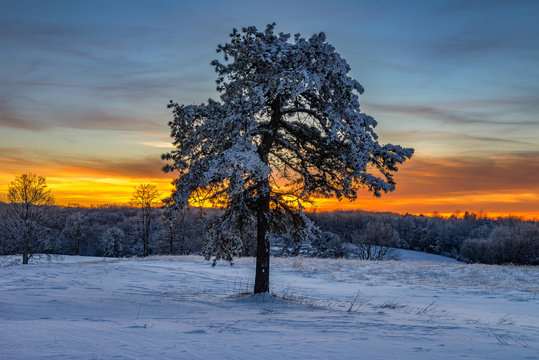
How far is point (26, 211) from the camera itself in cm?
3788

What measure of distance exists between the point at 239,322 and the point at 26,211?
1484 inches

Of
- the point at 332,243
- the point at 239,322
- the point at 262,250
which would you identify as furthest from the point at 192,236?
the point at 239,322

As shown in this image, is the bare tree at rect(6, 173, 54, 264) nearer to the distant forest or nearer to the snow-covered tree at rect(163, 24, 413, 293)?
the distant forest

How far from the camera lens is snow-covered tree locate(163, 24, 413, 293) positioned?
11375 mm

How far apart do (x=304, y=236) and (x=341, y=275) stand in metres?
12.3

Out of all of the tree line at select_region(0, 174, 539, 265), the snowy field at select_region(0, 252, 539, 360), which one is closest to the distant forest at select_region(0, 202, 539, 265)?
the tree line at select_region(0, 174, 539, 265)

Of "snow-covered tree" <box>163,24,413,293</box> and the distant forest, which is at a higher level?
"snow-covered tree" <box>163,24,413,293</box>

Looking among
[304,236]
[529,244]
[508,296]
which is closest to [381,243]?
[529,244]

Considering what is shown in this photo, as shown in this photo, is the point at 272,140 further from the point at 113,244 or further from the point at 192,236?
the point at 113,244

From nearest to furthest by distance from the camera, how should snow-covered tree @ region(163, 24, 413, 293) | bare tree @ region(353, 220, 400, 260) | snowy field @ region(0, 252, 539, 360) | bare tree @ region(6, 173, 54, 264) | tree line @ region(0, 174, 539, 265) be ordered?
snowy field @ region(0, 252, 539, 360)
snow-covered tree @ region(163, 24, 413, 293)
tree line @ region(0, 174, 539, 265)
bare tree @ region(6, 173, 54, 264)
bare tree @ region(353, 220, 400, 260)

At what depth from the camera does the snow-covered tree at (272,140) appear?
11375 mm

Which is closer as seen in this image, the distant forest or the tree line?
the tree line

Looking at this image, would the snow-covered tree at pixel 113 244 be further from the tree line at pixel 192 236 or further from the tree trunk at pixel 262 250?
the tree trunk at pixel 262 250

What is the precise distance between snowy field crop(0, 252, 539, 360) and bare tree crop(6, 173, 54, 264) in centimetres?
2132
